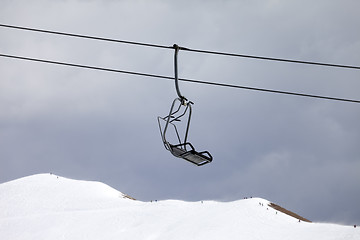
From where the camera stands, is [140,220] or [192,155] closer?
[192,155]

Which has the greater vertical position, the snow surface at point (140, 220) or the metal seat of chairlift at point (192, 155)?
the snow surface at point (140, 220)

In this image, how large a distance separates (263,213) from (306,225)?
4.11 meters

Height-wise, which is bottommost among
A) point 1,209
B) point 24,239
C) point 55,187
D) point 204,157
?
point 204,157

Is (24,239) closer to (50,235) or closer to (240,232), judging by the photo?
(50,235)

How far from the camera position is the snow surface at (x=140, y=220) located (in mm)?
40719

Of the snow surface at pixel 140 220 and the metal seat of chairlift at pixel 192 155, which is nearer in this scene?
the metal seat of chairlift at pixel 192 155

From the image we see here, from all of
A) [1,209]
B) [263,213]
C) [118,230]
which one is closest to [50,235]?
[118,230]

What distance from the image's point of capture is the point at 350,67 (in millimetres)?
9789

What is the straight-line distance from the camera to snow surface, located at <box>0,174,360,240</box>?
40719 millimetres

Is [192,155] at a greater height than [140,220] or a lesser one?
lesser

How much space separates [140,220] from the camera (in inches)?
1748

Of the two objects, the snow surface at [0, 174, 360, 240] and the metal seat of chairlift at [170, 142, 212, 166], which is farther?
the snow surface at [0, 174, 360, 240]

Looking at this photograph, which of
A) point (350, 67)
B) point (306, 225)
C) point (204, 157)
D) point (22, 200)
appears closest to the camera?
point (204, 157)

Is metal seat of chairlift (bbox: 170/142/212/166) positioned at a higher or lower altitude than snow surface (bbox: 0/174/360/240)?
lower
